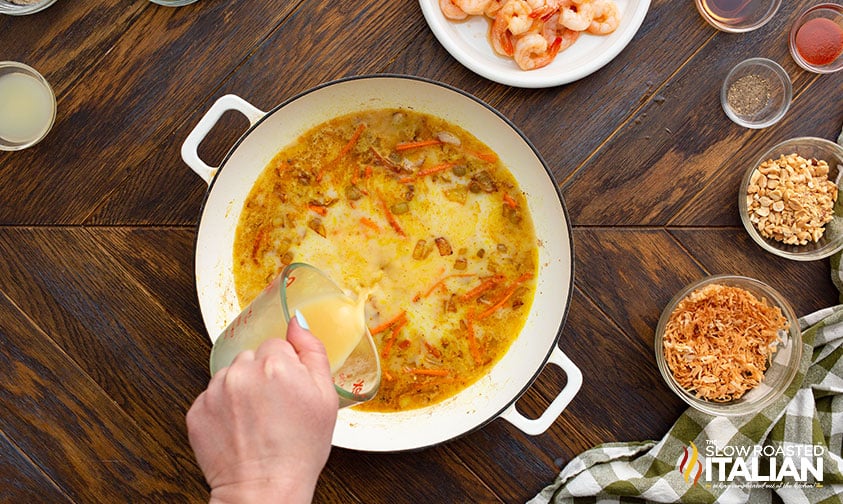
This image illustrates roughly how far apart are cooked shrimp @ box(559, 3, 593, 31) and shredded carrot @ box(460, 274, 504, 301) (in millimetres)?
652

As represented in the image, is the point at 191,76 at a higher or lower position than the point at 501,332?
higher

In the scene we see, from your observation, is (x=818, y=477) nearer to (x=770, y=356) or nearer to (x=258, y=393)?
(x=770, y=356)

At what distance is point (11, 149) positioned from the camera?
5.61 ft

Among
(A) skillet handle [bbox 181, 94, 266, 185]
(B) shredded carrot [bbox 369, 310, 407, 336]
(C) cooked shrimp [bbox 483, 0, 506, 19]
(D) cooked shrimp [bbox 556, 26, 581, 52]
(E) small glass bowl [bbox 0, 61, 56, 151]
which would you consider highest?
(E) small glass bowl [bbox 0, 61, 56, 151]

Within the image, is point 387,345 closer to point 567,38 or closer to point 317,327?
point 317,327

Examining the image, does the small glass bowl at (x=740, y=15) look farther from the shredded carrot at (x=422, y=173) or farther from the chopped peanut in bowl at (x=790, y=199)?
the shredded carrot at (x=422, y=173)

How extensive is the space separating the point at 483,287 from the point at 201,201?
29.8 inches

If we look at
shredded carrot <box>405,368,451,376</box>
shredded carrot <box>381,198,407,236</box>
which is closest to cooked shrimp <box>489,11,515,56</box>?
shredded carrot <box>381,198,407,236</box>

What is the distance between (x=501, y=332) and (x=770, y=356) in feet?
2.32

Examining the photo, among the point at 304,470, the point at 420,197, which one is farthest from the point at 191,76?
the point at 304,470

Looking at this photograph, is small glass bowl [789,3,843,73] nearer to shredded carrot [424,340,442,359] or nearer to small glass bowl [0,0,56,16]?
shredded carrot [424,340,442,359]

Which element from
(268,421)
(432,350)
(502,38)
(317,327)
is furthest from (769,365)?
(268,421)

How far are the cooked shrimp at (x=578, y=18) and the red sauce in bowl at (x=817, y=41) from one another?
Result: 57 centimetres

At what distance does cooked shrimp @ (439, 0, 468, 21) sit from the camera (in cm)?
169
